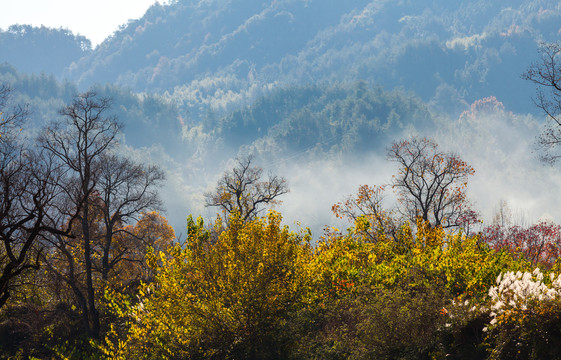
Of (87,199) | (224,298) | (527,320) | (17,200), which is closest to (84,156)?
(87,199)

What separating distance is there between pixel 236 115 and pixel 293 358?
184m

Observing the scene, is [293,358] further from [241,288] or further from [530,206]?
[530,206]

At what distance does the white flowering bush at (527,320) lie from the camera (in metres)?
7.50

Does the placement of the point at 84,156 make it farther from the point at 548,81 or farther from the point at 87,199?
the point at 548,81

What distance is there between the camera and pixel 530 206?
137875 mm

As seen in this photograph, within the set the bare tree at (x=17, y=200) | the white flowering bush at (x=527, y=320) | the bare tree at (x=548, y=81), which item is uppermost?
the bare tree at (x=548, y=81)

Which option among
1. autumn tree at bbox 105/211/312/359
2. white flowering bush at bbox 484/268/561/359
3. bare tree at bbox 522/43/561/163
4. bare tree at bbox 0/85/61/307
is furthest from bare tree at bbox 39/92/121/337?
bare tree at bbox 522/43/561/163

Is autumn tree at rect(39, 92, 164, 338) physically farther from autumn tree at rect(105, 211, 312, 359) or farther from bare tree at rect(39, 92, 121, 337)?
autumn tree at rect(105, 211, 312, 359)

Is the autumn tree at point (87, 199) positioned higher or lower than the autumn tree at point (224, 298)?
higher

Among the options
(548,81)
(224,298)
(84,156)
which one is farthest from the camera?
(84,156)

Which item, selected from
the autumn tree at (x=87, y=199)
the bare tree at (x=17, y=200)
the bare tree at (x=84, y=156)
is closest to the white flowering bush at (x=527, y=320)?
the bare tree at (x=17, y=200)

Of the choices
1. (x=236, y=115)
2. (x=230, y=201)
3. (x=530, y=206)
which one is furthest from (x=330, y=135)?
(x=230, y=201)

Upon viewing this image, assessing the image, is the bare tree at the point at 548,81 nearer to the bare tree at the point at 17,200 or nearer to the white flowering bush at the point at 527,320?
the white flowering bush at the point at 527,320

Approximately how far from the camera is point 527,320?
7.65 metres
